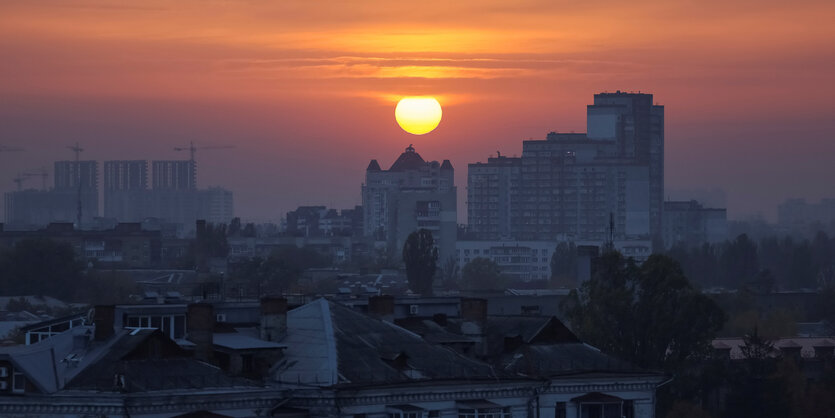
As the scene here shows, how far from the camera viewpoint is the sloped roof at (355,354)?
47.5 m

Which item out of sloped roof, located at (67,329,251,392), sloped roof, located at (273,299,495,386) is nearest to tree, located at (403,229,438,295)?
sloped roof, located at (273,299,495,386)

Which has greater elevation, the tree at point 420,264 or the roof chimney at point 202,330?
the roof chimney at point 202,330

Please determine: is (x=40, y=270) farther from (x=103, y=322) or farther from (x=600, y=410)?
(x=103, y=322)

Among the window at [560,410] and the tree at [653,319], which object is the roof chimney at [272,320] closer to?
the window at [560,410]

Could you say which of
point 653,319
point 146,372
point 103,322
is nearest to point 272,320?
point 103,322

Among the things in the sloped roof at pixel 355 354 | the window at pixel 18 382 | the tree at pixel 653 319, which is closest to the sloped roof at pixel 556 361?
the sloped roof at pixel 355 354

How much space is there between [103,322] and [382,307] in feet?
34.0

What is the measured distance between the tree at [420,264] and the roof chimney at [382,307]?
101 meters

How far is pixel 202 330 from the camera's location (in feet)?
159

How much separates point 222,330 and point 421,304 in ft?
36.9

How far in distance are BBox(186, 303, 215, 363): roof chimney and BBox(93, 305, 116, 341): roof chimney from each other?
1848 mm

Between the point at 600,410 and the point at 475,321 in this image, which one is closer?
the point at 600,410

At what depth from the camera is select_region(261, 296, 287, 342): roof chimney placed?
164ft

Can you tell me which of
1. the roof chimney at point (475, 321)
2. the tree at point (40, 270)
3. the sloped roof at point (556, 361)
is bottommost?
the tree at point (40, 270)
